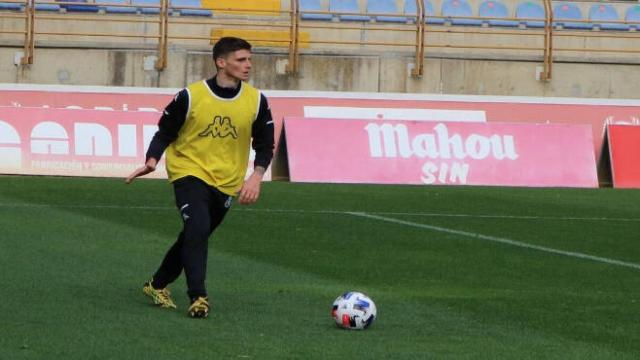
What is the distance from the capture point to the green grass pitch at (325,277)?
8.14 m

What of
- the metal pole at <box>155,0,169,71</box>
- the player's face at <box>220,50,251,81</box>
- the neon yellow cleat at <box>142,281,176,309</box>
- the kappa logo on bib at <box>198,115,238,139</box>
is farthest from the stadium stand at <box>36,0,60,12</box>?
the player's face at <box>220,50,251,81</box>

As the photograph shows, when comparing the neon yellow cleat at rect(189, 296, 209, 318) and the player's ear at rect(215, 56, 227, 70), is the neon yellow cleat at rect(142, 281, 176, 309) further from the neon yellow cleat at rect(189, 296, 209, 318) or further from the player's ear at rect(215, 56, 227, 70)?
the player's ear at rect(215, 56, 227, 70)

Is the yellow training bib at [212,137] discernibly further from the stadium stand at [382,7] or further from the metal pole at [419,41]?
the stadium stand at [382,7]

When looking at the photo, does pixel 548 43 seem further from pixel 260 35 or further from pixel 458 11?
pixel 260 35

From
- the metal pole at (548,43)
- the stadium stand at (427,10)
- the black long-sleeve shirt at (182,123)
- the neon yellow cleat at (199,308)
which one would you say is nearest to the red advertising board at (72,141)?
the metal pole at (548,43)

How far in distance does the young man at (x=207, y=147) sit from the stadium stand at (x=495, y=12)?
2429 centimetres

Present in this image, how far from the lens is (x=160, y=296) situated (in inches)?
374

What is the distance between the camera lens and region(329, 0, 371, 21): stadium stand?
32.1 metres

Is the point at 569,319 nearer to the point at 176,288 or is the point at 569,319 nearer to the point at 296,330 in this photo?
the point at 296,330

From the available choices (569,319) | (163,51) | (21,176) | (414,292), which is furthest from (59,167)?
(569,319)

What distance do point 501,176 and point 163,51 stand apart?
7454 millimetres

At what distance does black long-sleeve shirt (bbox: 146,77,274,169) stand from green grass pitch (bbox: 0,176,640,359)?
3.44ft

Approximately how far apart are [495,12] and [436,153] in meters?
9.82

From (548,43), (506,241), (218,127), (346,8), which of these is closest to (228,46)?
(218,127)
